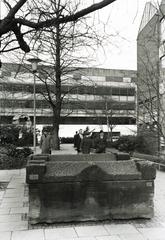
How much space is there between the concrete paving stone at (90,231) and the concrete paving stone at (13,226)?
0.95 m

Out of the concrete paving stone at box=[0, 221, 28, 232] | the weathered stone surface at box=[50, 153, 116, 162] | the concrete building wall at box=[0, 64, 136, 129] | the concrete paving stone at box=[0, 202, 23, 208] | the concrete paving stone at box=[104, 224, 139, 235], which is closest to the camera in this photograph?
the concrete paving stone at box=[104, 224, 139, 235]

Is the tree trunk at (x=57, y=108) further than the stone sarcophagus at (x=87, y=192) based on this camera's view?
Yes

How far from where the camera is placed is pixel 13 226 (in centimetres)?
692

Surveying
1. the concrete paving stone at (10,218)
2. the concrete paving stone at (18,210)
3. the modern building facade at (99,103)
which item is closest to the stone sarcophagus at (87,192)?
the concrete paving stone at (10,218)

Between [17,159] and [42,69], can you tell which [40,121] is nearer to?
[42,69]

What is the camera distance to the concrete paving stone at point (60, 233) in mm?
6125

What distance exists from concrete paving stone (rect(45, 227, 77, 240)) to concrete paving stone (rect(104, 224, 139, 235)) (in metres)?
0.59

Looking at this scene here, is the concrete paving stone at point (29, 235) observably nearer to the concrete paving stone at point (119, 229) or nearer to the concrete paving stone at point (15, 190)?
the concrete paving stone at point (119, 229)

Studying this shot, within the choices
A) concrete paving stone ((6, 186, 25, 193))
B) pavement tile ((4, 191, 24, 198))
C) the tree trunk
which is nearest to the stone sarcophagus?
pavement tile ((4, 191, 24, 198))

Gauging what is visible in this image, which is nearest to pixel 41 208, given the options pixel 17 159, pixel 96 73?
pixel 17 159

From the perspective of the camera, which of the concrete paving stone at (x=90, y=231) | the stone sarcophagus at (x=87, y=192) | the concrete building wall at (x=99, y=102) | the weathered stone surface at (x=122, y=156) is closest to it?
the concrete paving stone at (x=90, y=231)

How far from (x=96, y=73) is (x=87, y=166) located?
6987 centimetres

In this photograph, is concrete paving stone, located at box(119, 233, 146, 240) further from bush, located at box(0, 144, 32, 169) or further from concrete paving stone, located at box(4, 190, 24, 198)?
bush, located at box(0, 144, 32, 169)

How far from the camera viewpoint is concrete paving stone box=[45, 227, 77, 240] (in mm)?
6125
